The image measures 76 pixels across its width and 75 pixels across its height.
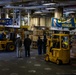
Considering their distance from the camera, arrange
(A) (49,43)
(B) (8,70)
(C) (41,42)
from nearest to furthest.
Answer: (B) (8,70) < (A) (49,43) < (C) (41,42)

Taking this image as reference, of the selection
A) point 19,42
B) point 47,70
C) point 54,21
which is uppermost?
point 54,21

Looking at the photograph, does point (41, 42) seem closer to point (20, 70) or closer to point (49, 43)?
point (49, 43)

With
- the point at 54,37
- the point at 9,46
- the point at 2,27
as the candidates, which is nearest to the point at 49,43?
the point at 54,37

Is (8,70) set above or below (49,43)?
below

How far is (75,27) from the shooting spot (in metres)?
18.3

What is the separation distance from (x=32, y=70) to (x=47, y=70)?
752 mm

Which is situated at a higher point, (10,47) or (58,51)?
(58,51)

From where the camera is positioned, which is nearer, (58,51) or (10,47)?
(58,51)

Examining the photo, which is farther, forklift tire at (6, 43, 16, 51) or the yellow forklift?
forklift tire at (6, 43, 16, 51)

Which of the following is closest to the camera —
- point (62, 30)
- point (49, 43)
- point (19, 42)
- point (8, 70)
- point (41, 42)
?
point (8, 70)

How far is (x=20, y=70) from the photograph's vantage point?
11.6 meters

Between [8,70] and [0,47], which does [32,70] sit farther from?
[0,47]

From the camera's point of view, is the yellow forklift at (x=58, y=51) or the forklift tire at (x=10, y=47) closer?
the yellow forklift at (x=58, y=51)

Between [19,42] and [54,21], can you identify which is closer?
[19,42]
